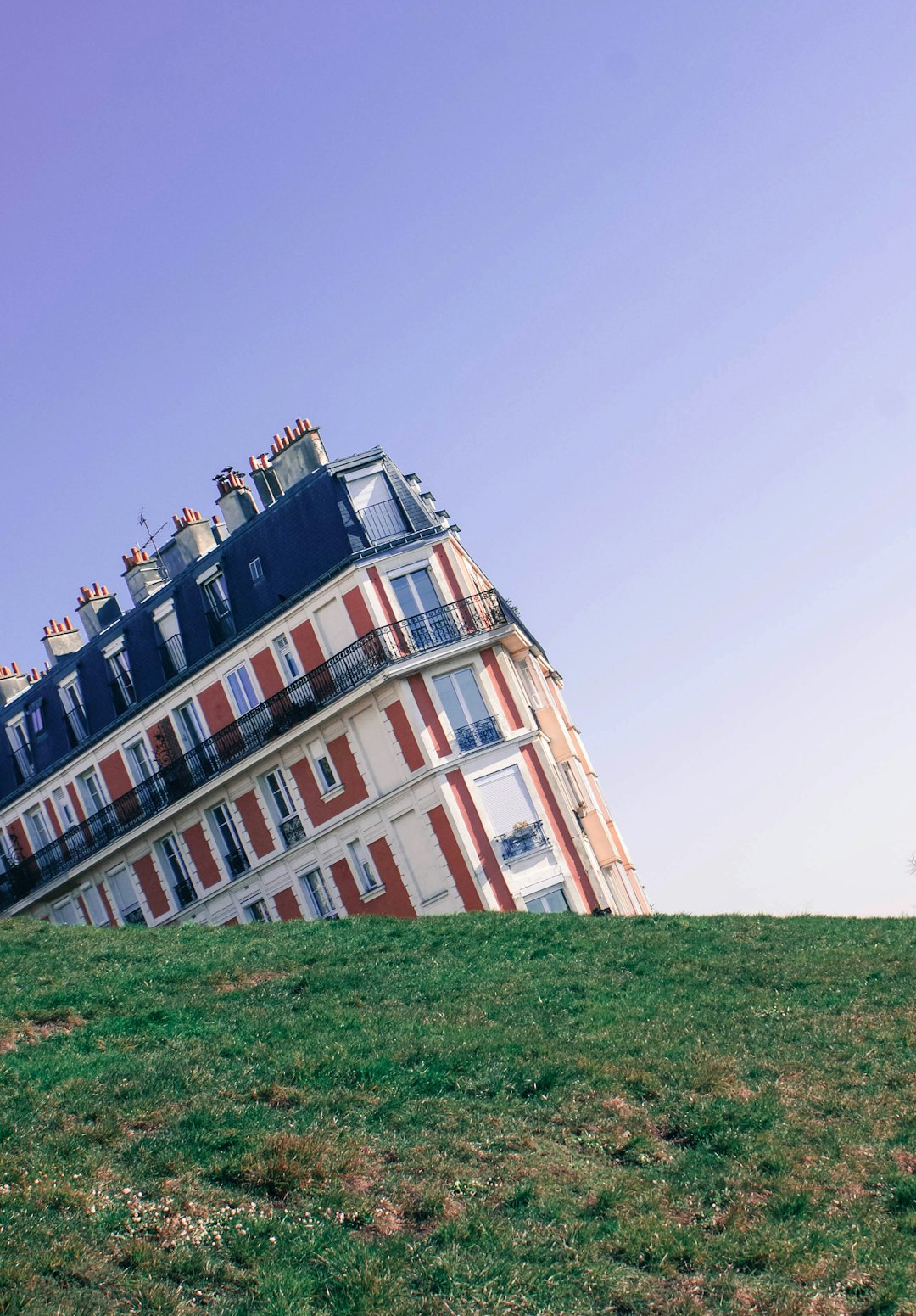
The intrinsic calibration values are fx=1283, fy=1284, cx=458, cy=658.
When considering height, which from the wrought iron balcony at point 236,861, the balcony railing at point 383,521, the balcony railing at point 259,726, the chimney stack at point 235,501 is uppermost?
the chimney stack at point 235,501

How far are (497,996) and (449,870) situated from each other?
66.8 ft

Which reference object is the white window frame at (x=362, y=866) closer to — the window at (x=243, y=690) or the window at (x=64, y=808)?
the window at (x=243, y=690)

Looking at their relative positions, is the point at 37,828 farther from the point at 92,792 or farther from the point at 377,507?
the point at 377,507

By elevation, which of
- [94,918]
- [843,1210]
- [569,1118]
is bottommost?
[843,1210]

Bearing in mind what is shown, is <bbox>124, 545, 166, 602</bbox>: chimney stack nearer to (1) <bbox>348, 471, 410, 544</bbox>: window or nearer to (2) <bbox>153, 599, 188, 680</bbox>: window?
(2) <bbox>153, 599, 188, 680</bbox>: window

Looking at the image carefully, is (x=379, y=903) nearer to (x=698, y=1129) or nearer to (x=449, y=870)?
(x=449, y=870)

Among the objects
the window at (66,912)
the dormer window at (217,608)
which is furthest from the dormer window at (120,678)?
the window at (66,912)

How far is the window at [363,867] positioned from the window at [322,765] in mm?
2183

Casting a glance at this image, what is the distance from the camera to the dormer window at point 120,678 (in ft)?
163

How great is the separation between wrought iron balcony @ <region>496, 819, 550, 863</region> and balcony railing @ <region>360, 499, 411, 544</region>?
10.3 metres

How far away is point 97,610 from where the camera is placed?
54719mm

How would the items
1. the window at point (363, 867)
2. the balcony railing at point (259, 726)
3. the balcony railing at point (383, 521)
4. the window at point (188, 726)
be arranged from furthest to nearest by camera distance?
1. the window at point (188, 726)
2. the balcony railing at point (383, 521)
3. the window at point (363, 867)
4. the balcony railing at point (259, 726)

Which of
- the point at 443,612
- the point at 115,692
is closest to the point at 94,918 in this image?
the point at 115,692

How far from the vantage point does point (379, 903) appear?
41.4 m
